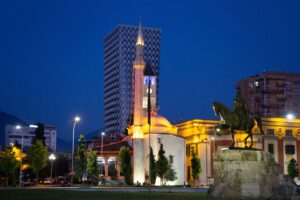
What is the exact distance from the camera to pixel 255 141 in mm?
94250

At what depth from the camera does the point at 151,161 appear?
78.8m

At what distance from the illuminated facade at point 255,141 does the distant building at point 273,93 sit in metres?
40.1

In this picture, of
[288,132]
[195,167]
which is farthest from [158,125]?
[288,132]

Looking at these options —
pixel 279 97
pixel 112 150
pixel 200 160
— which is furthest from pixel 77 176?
pixel 279 97

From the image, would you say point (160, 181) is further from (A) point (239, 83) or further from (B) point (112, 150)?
(A) point (239, 83)

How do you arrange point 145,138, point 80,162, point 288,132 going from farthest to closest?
point 288,132
point 145,138
point 80,162

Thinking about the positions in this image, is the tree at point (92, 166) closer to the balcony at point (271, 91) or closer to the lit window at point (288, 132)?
the lit window at point (288, 132)

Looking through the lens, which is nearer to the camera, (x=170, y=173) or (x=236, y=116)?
(x=236, y=116)

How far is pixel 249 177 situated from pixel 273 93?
11305cm

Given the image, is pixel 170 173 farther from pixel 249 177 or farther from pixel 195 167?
pixel 249 177

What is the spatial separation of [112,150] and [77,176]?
43.8 feet

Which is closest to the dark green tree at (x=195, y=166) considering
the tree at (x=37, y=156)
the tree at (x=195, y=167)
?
the tree at (x=195, y=167)

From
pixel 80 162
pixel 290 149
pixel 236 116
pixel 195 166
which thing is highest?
pixel 236 116

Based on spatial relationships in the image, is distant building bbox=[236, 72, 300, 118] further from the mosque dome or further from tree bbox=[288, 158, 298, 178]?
the mosque dome
